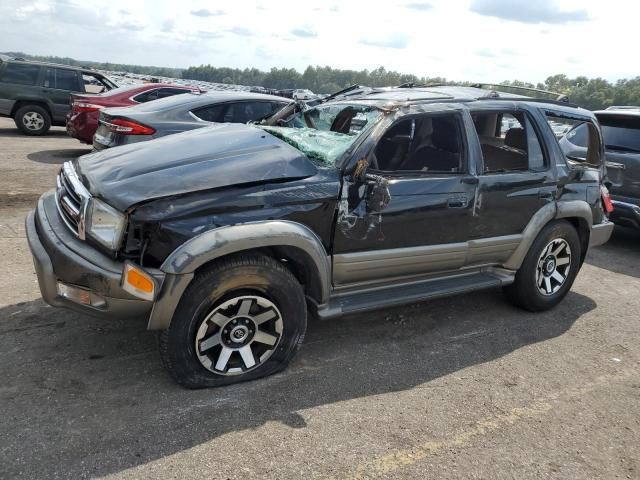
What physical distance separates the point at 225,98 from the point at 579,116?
465 centimetres

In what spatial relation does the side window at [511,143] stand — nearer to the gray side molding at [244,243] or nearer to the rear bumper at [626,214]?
the gray side molding at [244,243]

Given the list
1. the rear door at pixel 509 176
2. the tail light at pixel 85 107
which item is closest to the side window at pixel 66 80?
the tail light at pixel 85 107

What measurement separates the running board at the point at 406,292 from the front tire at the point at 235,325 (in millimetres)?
316

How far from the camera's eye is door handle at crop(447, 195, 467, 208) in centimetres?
393

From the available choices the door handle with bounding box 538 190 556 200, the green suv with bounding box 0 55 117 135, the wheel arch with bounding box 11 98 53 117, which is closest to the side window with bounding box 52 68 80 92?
the green suv with bounding box 0 55 117 135

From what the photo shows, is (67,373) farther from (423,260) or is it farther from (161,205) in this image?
(423,260)

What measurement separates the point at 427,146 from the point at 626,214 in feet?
12.6

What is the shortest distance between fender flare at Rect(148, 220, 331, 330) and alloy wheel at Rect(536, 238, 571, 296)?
8.20ft

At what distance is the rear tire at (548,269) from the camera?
15.1ft

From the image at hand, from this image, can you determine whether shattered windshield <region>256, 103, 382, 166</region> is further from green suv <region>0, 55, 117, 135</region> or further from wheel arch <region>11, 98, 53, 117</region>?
wheel arch <region>11, 98, 53, 117</region>

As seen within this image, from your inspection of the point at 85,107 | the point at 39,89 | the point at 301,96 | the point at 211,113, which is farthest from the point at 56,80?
the point at 301,96

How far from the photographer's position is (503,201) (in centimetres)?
423

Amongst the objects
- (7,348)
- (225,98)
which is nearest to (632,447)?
(7,348)

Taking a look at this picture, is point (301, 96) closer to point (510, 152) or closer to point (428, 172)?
point (510, 152)
